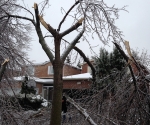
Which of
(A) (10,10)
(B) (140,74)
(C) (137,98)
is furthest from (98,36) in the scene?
(A) (10,10)

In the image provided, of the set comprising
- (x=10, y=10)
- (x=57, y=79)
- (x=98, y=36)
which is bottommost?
(x=57, y=79)

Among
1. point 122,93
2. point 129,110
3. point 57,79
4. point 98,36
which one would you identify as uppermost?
point 98,36

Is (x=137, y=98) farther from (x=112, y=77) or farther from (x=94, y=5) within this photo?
(x=94, y=5)

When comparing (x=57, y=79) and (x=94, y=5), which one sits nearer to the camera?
(x=57, y=79)

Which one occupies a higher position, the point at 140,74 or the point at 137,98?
the point at 140,74

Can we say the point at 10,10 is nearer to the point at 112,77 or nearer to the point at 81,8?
the point at 81,8

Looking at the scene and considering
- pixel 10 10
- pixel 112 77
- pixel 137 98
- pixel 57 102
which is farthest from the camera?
pixel 10 10

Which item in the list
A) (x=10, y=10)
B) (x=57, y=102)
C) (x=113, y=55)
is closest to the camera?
(x=57, y=102)

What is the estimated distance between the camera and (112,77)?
14.9ft

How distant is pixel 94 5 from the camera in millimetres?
4664

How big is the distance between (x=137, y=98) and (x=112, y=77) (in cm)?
83

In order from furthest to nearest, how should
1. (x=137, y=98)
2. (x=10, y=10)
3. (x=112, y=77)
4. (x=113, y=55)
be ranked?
(x=113, y=55) → (x=10, y=10) → (x=112, y=77) → (x=137, y=98)

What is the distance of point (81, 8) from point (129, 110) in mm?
2073

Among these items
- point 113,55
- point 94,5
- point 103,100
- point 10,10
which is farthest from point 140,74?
point 113,55
